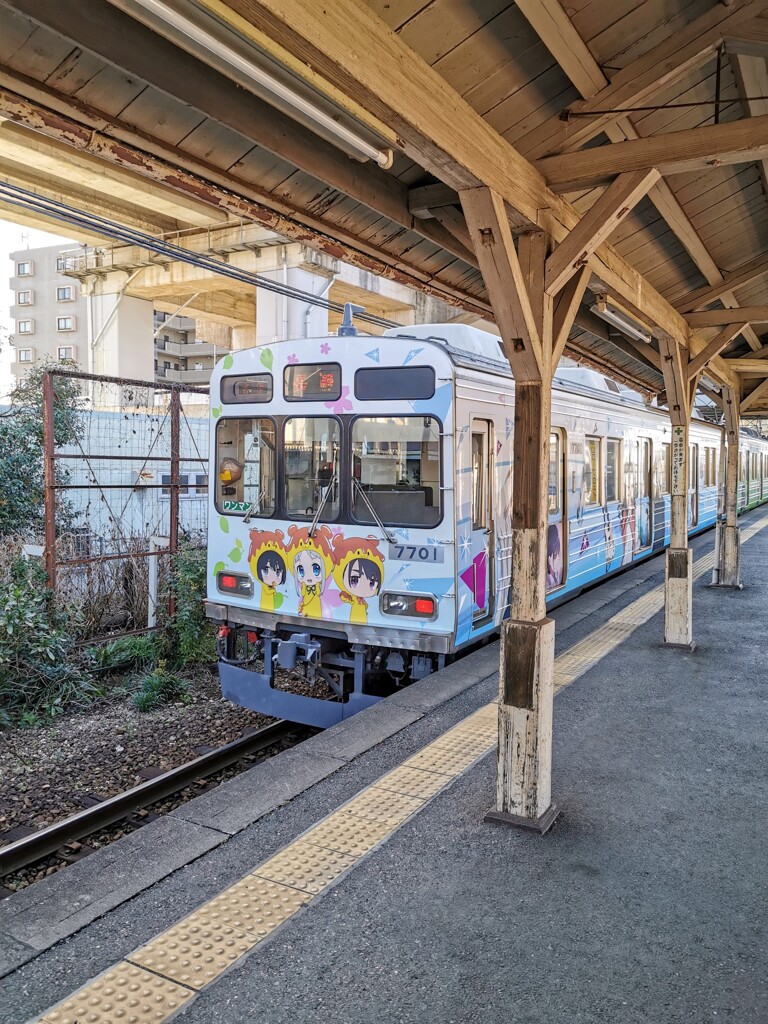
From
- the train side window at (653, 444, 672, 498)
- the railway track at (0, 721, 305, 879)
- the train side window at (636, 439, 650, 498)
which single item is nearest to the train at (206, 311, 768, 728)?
the railway track at (0, 721, 305, 879)

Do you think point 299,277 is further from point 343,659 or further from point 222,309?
point 343,659

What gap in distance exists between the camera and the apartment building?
54438mm

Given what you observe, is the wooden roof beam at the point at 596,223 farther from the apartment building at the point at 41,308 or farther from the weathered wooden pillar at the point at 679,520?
the apartment building at the point at 41,308

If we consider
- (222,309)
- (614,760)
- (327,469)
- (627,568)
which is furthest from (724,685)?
(222,309)

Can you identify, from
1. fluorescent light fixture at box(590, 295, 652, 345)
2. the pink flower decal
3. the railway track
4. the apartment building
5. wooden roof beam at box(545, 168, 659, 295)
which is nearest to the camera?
wooden roof beam at box(545, 168, 659, 295)

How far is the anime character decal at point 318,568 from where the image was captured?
572 cm

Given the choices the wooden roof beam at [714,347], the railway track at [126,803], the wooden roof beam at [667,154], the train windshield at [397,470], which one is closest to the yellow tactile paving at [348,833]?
the railway track at [126,803]

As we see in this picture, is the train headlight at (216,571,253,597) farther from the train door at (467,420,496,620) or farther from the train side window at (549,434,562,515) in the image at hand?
the train side window at (549,434,562,515)

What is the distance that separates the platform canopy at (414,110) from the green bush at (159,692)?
440 cm

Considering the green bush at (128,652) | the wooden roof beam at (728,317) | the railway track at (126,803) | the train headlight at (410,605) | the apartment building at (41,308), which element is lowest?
the railway track at (126,803)

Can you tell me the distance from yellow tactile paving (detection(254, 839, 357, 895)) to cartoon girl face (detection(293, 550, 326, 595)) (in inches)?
101

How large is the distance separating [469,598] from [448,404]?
143cm

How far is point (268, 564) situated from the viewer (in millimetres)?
6191

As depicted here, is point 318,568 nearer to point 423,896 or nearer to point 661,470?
point 423,896
